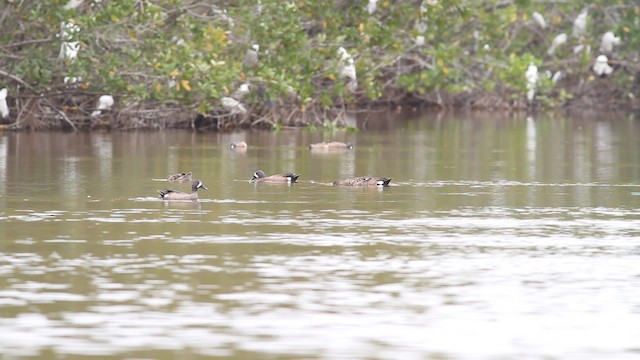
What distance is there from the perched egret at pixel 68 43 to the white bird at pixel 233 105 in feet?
12.0

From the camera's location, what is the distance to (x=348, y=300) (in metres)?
9.79

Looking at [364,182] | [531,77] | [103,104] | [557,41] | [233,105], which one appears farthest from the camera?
[557,41]

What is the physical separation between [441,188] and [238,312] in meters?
8.54

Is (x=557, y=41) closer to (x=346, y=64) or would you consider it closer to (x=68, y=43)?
(x=346, y=64)

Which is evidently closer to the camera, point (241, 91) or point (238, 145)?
point (238, 145)

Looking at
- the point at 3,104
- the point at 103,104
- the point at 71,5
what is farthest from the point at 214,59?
the point at 3,104

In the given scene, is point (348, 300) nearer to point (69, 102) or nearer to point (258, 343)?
point (258, 343)

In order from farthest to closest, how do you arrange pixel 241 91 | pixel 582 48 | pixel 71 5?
pixel 582 48 < pixel 241 91 < pixel 71 5

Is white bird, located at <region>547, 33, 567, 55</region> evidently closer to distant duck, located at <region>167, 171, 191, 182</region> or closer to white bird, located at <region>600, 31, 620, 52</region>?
white bird, located at <region>600, 31, 620, 52</region>

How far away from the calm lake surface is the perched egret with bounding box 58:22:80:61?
5.69 meters

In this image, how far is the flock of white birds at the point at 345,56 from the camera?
2733cm

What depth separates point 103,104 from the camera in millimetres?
30000

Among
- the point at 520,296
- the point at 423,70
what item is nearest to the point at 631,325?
the point at 520,296

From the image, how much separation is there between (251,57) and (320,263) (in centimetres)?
1989
